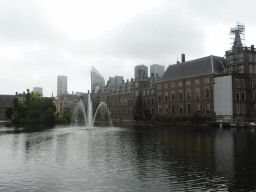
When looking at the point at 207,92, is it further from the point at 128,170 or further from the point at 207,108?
the point at 128,170

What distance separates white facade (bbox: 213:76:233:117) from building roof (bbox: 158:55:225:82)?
174 inches

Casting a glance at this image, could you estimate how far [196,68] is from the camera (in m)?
75.8

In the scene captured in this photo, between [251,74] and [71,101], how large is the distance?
130 metres

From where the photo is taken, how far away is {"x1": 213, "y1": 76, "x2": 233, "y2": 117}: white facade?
2549 inches

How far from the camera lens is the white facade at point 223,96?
64750 millimetres

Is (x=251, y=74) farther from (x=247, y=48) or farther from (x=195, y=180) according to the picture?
(x=195, y=180)

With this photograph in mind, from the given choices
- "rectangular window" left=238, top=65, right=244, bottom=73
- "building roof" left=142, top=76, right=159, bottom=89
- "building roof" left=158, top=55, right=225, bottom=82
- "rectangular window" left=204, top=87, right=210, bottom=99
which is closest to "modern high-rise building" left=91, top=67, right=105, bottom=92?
"building roof" left=142, top=76, right=159, bottom=89

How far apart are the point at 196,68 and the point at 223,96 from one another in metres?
13.6

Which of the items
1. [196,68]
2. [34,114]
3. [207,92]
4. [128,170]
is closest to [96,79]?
[34,114]

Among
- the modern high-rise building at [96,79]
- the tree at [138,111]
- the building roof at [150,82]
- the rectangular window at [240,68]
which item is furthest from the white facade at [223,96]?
the modern high-rise building at [96,79]

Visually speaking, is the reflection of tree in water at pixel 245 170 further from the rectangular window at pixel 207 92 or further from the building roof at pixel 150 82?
the building roof at pixel 150 82

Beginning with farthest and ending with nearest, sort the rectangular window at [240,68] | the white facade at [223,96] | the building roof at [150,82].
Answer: the building roof at [150,82] → the rectangular window at [240,68] → the white facade at [223,96]

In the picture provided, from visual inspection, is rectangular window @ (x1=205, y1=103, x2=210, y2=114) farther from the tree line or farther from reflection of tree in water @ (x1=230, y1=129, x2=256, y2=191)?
reflection of tree in water @ (x1=230, y1=129, x2=256, y2=191)

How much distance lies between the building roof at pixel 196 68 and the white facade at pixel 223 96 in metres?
4.41
